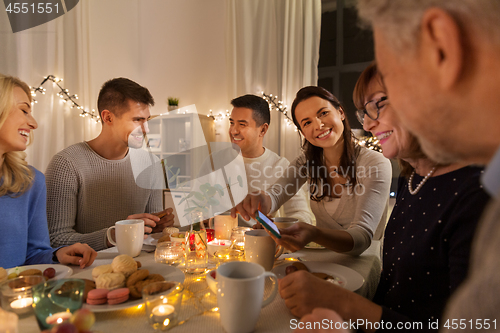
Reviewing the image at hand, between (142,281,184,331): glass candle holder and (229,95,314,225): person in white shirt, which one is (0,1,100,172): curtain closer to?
(229,95,314,225): person in white shirt

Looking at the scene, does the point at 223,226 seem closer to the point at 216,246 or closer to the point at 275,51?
the point at 216,246

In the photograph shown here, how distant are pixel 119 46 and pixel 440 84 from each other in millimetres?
4506

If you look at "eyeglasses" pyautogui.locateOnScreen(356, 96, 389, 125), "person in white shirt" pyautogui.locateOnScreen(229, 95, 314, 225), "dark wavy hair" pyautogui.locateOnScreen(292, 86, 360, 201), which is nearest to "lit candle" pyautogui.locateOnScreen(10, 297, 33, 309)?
"eyeglasses" pyautogui.locateOnScreen(356, 96, 389, 125)

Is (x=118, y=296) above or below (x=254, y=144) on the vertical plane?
below

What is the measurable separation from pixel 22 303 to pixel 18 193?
76 cm

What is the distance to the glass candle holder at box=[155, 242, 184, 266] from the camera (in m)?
0.94

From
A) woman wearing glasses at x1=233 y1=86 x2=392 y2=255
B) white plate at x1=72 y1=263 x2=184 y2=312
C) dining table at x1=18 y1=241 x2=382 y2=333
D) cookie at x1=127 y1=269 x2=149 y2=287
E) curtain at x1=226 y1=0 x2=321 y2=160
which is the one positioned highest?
curtain at x1=226 y1=0 x2=321 y2=160

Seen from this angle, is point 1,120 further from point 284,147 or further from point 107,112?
point 284,147

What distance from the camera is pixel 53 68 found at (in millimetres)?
3174

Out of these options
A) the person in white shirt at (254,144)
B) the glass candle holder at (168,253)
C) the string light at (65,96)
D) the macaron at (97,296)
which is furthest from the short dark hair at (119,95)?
the string light at (65,96)

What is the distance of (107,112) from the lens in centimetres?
191

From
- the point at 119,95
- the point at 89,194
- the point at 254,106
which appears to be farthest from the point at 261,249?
the point at 254,106

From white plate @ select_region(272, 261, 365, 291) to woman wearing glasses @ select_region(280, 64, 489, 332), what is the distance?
0.09 meters

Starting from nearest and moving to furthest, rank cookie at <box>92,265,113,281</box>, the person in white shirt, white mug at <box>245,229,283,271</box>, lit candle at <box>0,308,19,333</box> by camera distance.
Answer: lit candle at <box>0,308,19,333</box> < cookie at <box>92,265,113,281</box> < white mug at <box>245,229,283,271</box> < the person in white shirt
